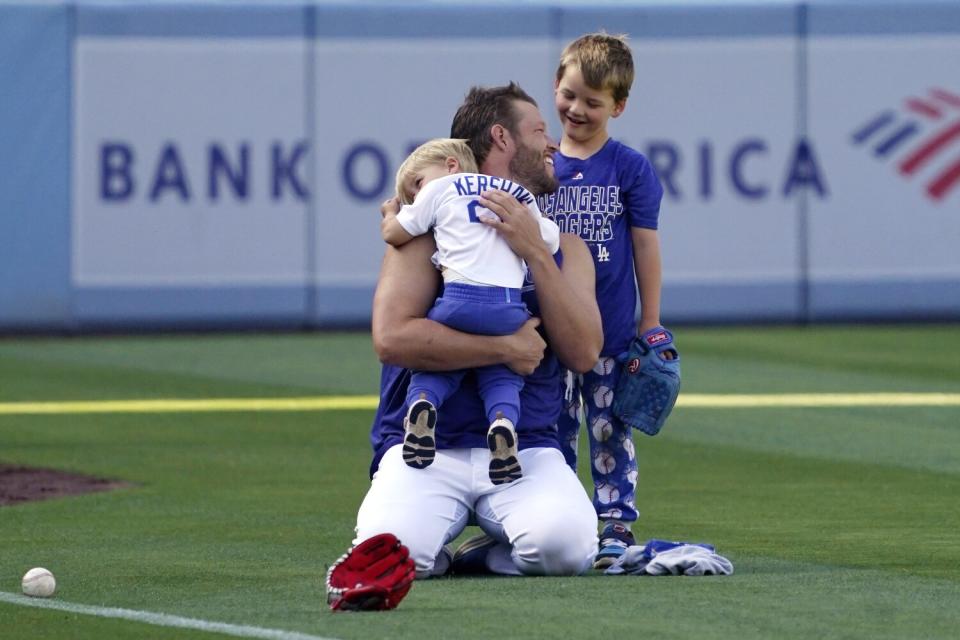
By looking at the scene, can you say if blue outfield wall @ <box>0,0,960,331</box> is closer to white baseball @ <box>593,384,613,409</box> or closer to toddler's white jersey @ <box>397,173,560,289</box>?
white baseball @ <box>593,384,613,409</box>

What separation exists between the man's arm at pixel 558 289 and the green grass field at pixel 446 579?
→ 77cm

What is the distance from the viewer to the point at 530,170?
732 centimetres

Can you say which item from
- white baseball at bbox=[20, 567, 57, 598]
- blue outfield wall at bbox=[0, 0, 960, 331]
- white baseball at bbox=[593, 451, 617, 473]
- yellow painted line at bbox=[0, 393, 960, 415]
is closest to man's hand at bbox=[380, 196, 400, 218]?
white baseball at bbox=[593, 451, 617, 473]

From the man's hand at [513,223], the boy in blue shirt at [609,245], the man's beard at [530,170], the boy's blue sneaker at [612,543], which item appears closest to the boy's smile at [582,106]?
the boy in blue shirt at [609,245]

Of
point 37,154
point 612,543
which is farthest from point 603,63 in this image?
point 37,154

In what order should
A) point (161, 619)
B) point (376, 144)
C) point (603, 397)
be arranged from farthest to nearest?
point (376, 144) → point (603, 397) → point (161, 619)

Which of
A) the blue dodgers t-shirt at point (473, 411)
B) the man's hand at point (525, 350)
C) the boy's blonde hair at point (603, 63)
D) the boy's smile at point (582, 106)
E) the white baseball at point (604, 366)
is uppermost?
the boy's blonde hair at point (603, 63)

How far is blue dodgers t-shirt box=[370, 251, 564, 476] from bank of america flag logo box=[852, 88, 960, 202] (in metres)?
12.1

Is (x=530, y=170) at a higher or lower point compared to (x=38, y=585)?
higher

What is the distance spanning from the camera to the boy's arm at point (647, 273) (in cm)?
768

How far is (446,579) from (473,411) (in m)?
0.58

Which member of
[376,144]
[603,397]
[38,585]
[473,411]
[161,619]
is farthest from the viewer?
[376,144]

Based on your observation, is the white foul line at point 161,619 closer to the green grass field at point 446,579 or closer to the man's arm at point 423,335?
the green grass field at point 446,579

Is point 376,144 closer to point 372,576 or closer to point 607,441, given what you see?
point 607,441
